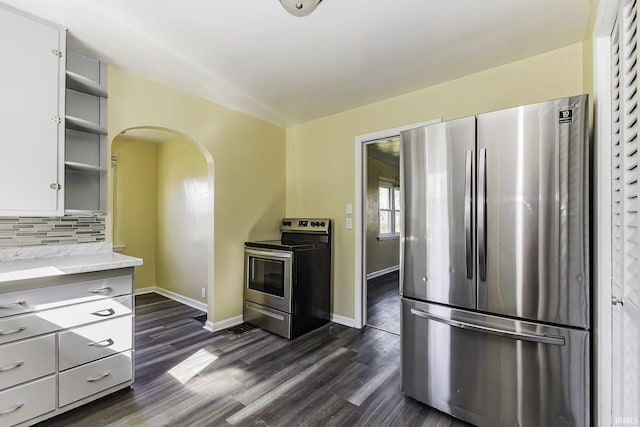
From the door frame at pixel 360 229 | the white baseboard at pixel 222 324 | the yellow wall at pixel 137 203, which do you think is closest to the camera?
the white baseboard at pixel 222 324

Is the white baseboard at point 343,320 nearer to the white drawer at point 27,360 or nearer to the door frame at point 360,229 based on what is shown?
the door frame at point 360,229

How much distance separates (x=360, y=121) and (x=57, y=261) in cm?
287

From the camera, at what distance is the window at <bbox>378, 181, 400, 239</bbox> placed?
19.8 feet

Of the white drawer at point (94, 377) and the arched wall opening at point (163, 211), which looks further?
the arched wall opening at point (163, 211)

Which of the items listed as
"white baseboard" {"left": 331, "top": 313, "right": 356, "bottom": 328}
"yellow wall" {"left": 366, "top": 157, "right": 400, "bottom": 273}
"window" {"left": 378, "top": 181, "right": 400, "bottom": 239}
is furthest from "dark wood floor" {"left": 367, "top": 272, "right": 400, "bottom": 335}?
"window" {"left": 378, "top": 181, "right": 400, "bottom": 239}

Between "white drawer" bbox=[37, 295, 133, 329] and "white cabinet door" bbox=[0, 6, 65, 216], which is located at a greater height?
"white cabinet door" bbox=[0, 6, 65, 216]

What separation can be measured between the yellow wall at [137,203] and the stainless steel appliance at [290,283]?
2.19m

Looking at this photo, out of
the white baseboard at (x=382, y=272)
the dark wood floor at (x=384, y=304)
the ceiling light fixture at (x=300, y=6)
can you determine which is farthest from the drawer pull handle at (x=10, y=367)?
the white baseboard at (x=382, y=272)

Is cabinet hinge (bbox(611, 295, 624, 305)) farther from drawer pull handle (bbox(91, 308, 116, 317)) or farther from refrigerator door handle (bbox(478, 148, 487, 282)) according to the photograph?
drawer pull handle (bbox(91, 308, 116, 317))

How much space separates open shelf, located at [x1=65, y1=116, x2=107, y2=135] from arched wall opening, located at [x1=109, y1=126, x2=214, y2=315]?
1.55 metres

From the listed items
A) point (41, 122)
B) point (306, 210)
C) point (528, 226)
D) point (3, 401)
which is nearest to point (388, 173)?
point (306, 210)

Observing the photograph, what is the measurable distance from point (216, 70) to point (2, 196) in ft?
5.57

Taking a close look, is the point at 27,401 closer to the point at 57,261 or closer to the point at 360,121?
the point at 57,261

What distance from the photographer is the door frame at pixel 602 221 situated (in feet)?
→ 4.23
